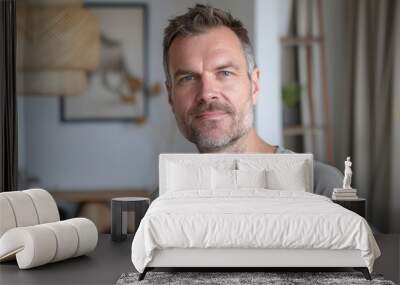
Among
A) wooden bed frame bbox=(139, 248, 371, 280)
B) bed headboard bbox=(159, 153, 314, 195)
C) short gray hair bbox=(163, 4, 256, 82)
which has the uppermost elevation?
short gray hair bbox=(163, 4, 256, 82)

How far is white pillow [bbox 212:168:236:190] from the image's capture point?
18.7 ft

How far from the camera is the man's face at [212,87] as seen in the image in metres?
6.34

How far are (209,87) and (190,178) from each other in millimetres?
956

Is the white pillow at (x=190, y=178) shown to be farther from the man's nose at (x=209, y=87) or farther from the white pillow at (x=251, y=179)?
the man's nose at (x=209, y=87)

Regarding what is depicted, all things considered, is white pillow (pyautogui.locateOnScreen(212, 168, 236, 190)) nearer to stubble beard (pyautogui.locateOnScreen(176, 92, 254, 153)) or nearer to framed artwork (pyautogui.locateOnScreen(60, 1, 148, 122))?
stubble beard (pyautogui.locateOnScreen(176, 92, 254, 153))

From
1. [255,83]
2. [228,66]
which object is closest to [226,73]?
[228,66]

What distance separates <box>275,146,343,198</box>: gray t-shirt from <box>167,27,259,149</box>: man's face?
1.70 ft

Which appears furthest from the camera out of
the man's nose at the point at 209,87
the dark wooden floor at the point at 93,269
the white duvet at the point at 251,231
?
the man's nose at the point at 209,87

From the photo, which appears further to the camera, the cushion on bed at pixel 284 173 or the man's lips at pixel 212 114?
the man's lips at pixel 212 114

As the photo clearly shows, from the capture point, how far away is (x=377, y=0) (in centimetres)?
648

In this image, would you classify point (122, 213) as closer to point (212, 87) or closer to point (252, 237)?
point (212, 87)

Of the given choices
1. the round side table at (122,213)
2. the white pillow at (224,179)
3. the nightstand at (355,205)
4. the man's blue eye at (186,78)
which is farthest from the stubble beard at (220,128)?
the nightstand at (355,205)

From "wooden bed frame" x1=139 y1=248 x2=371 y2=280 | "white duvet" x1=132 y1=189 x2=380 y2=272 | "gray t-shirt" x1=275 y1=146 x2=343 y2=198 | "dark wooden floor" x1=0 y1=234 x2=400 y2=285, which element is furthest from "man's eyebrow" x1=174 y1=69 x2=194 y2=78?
"wooden bed frame" x1=139 y1=248 x2=371 y2=280

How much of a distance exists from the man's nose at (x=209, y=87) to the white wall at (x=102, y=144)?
1.42 ft
